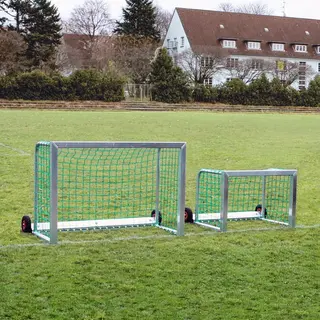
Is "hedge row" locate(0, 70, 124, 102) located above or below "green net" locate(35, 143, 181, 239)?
above

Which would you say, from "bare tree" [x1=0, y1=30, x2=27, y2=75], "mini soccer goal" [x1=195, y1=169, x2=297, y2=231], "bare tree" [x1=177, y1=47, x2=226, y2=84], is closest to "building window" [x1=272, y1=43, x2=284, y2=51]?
"bare tree" [x1=177, y1=47, x2=226, y2=84]

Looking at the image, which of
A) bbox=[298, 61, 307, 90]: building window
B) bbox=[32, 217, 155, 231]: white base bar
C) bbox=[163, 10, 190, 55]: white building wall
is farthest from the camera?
bbox=[163, 10, 190, 55]: white building wall

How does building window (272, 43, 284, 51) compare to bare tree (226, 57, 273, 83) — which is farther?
building window (272, 43, 284, 51)

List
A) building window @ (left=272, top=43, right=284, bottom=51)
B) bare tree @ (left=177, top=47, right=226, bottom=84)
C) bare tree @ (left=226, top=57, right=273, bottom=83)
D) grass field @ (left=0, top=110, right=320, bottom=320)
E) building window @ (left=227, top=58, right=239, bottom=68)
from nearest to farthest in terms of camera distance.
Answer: grass field @ (left=0, top=110, right=320, bottom=320), bare tree @ (left=177, top=47, right=226, bottom=84), bare tree @ (left=226, top=57, right=273, bottom=83), building window @ (left=227, top=58, right=239, bottom=68), building window @ (left=272, top=43, right=284, bottom=51)

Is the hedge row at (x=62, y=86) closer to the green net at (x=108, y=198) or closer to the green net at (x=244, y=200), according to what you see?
the green net at (x=108, y=198)

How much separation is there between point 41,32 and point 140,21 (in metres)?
15.6

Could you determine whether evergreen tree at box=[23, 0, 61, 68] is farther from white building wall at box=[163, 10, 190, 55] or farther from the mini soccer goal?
the mini soccer goal

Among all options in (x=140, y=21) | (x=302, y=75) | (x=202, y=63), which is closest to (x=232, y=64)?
(x=202, y=63)

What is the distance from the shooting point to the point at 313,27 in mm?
86875

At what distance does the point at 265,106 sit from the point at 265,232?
52223 mm

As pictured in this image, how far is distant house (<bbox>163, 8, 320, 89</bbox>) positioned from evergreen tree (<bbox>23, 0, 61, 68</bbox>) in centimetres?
1472

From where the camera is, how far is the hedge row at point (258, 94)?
193 ft

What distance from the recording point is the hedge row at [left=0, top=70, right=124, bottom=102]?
172ft

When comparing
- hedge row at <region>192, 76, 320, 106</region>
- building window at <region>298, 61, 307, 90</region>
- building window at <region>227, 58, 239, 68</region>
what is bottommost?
hedge row at <region>192, 76, 320, 106</region>
